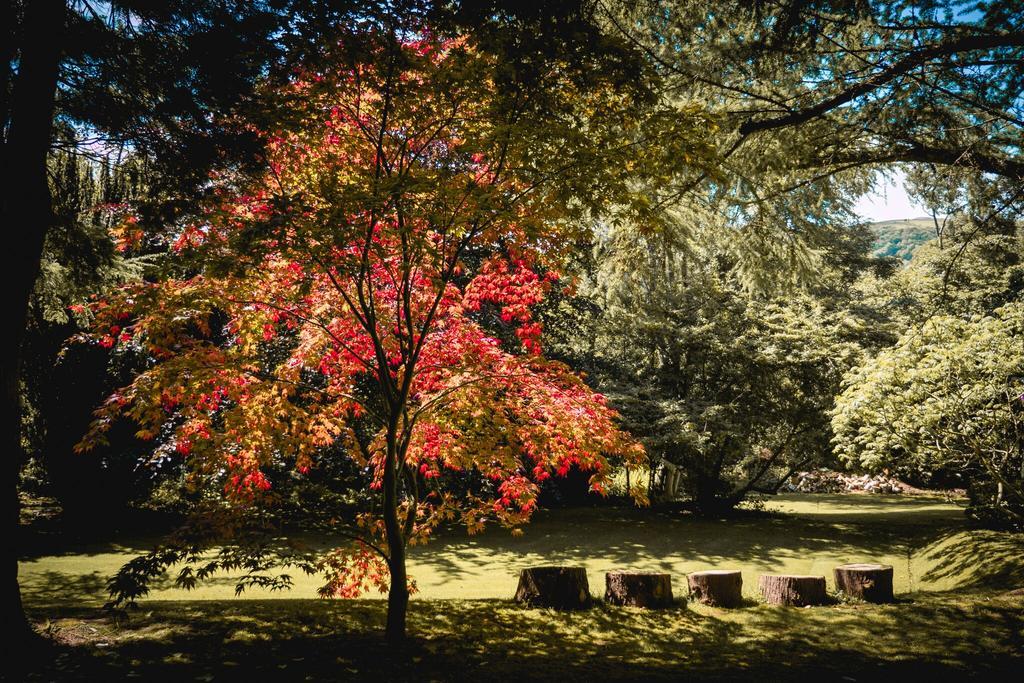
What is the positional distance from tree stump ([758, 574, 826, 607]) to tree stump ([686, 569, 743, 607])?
1.20ft

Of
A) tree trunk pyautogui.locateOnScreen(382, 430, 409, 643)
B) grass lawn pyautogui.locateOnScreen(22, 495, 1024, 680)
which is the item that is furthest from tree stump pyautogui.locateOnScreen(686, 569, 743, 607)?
tree trunk pyautogui.locateOnScreen(382, 430, 409, 643)

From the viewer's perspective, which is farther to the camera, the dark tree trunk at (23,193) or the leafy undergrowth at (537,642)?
the dark tree trunk at (23,193)

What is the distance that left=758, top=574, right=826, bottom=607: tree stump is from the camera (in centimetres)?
667

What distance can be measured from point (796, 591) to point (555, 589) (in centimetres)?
261

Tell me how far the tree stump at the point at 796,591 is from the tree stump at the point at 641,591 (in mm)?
1138

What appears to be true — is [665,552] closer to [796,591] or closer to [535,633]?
[796,591]

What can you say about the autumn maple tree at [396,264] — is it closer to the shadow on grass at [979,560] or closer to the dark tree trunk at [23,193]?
the dark tree trunk at [23,193]

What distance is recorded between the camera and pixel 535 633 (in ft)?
18.6

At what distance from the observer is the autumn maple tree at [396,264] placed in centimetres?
464

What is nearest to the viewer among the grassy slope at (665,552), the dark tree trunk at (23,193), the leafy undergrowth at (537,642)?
the leafy undergrowth at (537,642)

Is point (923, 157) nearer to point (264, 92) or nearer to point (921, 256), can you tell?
point (264, 92)

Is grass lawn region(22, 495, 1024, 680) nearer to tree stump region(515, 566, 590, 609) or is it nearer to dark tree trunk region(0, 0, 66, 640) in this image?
tree stump region(515, 566, 590, 609)

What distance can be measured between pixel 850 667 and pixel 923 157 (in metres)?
5.96

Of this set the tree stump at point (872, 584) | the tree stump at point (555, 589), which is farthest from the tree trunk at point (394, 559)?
the tree stump at point (872, 584)
